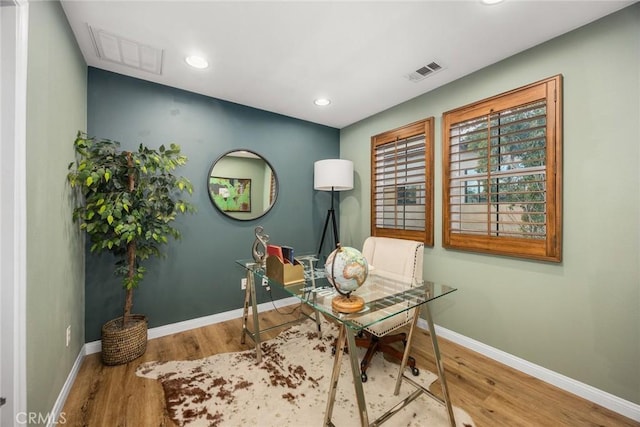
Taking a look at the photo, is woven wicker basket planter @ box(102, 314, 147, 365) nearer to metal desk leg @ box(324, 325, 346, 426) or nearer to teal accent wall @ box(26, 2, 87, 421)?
teal accent wall @ box(26, 2, 87, 421)

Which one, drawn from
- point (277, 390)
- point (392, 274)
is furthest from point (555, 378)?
point (277, 390)

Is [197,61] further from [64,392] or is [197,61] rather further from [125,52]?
[64,392]

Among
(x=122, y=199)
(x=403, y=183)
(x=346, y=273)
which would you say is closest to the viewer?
(x=346, y=273)

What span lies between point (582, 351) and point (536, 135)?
1516mm

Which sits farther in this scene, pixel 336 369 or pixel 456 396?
pixel 456 396

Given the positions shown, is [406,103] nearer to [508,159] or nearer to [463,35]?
[463,35]

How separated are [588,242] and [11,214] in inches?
122

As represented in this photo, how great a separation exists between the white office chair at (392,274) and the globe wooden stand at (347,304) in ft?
1.21

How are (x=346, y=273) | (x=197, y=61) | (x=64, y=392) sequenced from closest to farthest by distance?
(x=346, y=273), (x=64, y=392), (x=197, y=61)

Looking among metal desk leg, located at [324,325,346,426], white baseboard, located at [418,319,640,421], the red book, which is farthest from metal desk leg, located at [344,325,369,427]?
white baseboard, located at [418,319,640,421]

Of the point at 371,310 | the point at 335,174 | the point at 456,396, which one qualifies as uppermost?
the point at 335,174

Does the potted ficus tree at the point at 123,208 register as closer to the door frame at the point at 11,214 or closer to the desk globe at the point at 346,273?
the door frame at the point at 11,214

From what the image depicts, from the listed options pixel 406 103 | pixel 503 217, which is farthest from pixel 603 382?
pixel 406 103

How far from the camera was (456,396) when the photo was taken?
1.68 meters
